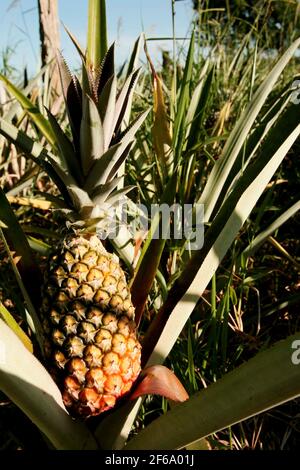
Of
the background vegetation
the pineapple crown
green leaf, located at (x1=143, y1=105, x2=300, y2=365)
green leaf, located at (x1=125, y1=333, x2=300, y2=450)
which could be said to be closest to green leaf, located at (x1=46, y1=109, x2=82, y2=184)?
the pineapple crown

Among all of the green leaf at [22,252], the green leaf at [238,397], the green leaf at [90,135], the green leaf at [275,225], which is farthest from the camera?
the green leaf at [275,225]

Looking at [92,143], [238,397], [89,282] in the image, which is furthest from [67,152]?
[238,397]

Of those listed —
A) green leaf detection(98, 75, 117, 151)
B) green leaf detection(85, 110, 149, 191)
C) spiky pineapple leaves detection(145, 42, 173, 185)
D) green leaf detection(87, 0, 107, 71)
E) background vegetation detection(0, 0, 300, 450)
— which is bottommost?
background vegetation detection(0, 0, 300, 450)

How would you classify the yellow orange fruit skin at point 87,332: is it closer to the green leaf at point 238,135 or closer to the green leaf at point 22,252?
the green leaf at point 22,252

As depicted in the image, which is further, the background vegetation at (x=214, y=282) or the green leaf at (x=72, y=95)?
the background vegetation at (x=214, y=282)

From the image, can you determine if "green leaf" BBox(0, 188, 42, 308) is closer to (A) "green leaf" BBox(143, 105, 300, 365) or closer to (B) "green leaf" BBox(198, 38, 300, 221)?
(A) "green leaf" BBox(143, 105, 300, 365)

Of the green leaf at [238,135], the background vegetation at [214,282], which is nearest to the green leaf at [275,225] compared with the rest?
the background vegetation at [214,282]
